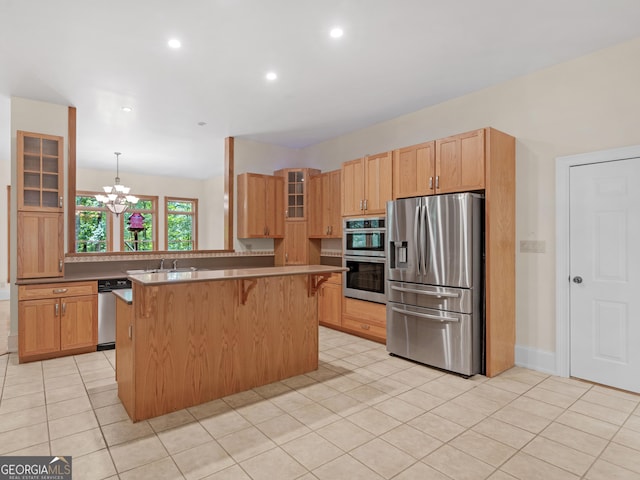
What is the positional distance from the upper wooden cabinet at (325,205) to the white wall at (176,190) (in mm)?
4429

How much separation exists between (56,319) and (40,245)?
83cm

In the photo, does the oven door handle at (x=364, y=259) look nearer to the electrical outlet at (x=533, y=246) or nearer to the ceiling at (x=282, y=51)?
the electrical outlet at (x=533, y=246)

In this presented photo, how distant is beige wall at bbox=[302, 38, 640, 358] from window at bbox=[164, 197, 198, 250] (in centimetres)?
780

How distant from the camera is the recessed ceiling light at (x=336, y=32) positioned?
2.78m

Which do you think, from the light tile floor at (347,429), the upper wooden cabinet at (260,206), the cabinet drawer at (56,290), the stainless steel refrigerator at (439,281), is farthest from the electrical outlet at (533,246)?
the cabinet drawer at (56,290)

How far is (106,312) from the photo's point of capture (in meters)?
4.23

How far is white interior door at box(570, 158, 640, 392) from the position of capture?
9.72 ft

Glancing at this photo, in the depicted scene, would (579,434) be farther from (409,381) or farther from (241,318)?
(241,318)

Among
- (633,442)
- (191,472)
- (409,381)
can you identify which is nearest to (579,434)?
(633,442)

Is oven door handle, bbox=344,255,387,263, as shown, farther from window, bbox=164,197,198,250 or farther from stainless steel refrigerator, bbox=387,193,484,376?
window, bbox=164,197,198,250

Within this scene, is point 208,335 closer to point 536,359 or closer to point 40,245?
point 40,245

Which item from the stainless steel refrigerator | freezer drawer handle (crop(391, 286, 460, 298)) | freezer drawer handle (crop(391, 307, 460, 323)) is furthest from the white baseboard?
freezer drawer handle (crop(391, 286, 460, 298))

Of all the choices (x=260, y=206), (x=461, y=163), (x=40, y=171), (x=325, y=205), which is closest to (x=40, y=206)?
(x=40, y=171)

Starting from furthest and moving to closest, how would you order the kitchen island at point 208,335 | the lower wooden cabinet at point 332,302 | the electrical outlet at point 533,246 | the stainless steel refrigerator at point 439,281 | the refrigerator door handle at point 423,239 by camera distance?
the lower wooden cabinet at point 332,302 < the refrigerator door handle at point 423,239 < the electrical outlet at point 533,246 < the stainless steel refrigerator at point 439,281 < the kitchen island at point 208,335
